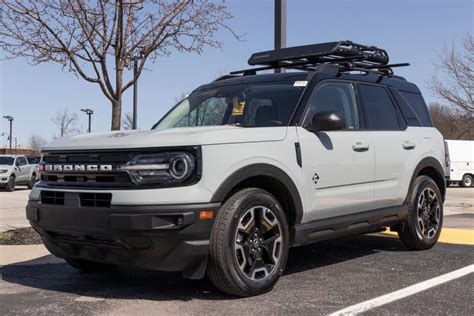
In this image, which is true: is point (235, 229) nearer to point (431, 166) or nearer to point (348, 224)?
point (348, 224)

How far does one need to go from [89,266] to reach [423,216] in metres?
3.95

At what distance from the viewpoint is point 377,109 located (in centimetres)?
629

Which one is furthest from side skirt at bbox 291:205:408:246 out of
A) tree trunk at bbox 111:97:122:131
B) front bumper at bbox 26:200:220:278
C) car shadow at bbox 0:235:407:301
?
tree trunk at bbox 111:97:122:131

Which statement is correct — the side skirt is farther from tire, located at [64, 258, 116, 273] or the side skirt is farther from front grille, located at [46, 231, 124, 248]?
tire, located at [64, 258, 116, 273]

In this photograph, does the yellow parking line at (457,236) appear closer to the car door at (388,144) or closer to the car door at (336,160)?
the car door at (388,144)

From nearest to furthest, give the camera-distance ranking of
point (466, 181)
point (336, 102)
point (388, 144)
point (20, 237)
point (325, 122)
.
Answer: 1. point (325, 122)
2. point (336, 102)
3. point (388, 144)
4. point (20, 237)
5. point (466, 181)

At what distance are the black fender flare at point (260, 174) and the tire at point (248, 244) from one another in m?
0.12

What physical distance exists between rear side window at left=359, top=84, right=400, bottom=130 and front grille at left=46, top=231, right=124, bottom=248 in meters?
3.03

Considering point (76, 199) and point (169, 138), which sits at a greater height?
point (169, 138)

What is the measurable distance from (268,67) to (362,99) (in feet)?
4.23

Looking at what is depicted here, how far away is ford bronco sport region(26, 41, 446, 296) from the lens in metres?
4.29

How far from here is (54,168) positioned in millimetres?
4879

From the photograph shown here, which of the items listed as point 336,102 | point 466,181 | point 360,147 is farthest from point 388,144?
point 466,181

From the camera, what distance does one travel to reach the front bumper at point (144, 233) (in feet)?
13.8
